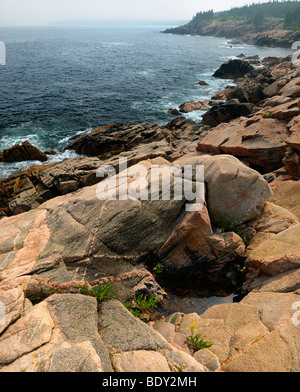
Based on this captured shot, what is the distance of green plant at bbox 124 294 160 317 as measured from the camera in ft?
27.5

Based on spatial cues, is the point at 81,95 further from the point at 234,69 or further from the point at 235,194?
the point at 235,194

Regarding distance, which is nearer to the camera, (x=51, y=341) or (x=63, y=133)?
(x=51, y=341)

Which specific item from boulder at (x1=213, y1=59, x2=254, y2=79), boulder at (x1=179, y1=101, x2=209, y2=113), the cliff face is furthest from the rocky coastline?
the cliff face

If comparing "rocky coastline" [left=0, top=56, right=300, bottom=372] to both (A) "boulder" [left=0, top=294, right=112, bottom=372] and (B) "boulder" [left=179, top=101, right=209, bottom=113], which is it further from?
(B) "boulder" [left=179, top=101, right=209, bottom=113]

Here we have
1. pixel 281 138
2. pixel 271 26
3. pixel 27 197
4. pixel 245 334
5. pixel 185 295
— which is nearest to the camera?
pixel 245 334

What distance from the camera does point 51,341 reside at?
5684 mm

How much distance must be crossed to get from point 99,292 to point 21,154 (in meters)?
23.1

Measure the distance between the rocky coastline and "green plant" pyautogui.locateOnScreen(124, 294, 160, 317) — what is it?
77mm

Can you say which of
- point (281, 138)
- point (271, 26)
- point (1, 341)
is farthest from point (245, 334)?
point (271, 26)

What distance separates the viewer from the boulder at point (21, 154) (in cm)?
2591

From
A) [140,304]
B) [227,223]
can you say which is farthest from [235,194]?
[140,304]

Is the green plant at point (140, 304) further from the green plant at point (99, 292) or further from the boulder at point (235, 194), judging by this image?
the boulder at point (235, 194)

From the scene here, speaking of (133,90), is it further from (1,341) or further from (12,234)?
(1,341)

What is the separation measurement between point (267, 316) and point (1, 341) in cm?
678
